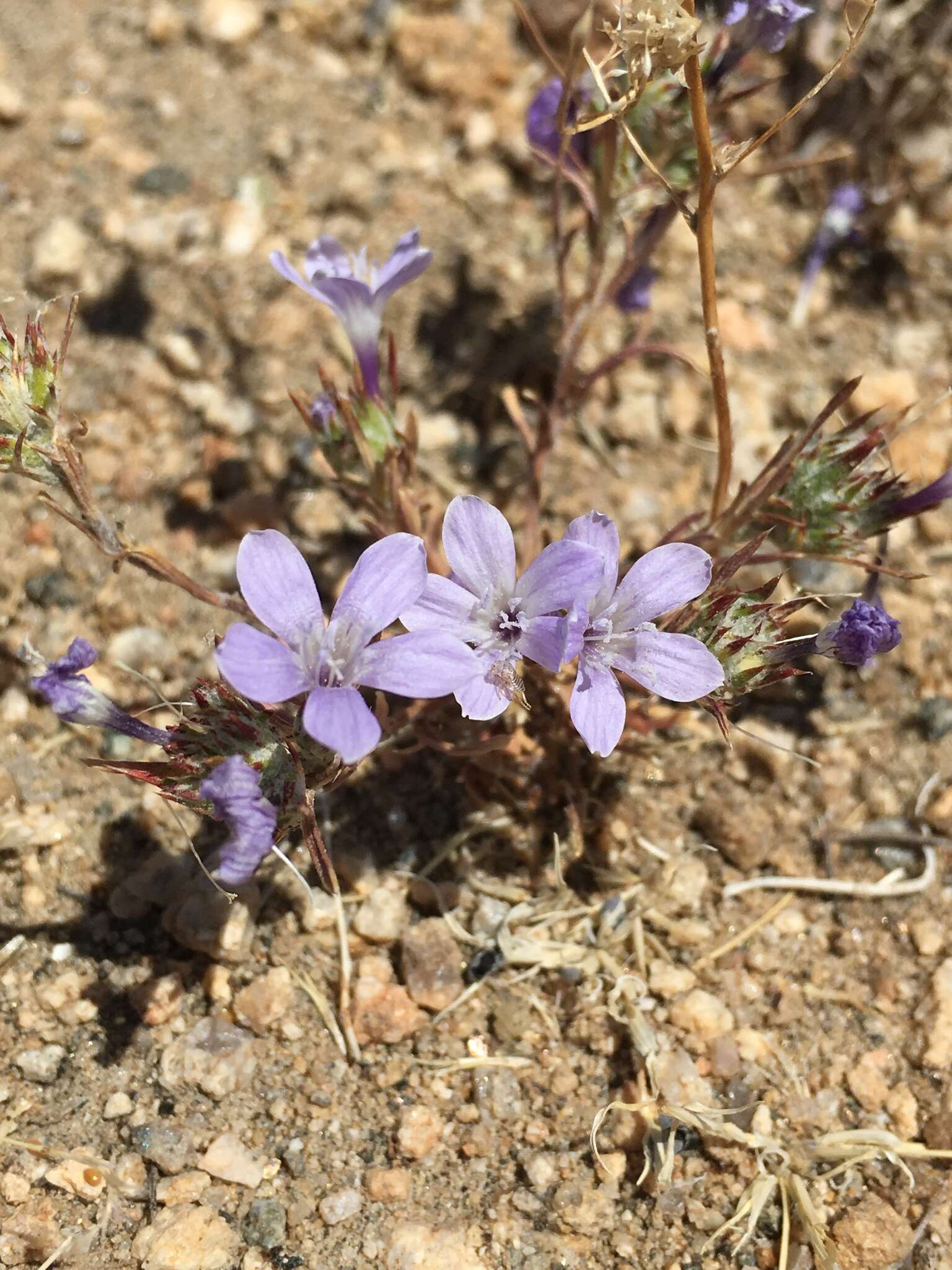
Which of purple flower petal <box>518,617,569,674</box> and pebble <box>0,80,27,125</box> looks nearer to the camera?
purple flower petal <box>518,617,569,674</box>

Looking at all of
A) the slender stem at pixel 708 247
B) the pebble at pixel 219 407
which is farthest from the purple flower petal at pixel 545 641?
the pebble at pixel 219 407

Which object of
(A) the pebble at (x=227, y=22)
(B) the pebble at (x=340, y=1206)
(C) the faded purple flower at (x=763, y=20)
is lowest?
(B) the pebble at (x=340, y=1206)

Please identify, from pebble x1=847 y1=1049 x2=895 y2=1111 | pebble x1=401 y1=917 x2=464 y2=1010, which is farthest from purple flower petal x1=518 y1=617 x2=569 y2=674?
pebble x1=847 y1=1049 x2=895 y2=1111

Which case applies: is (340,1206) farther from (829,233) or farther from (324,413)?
(829,233)

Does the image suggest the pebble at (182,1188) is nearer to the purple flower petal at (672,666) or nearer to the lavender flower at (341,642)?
the lavender flower at (341,642)

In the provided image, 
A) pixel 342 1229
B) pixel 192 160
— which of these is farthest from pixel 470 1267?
pixel 192 160

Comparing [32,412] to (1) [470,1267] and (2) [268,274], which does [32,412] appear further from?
(1) [470,1267]

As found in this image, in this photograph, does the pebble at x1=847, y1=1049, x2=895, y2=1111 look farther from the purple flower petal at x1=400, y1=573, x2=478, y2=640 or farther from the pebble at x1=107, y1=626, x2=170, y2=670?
the pebble at x1=107, y1=626, x2=170, y2=670
